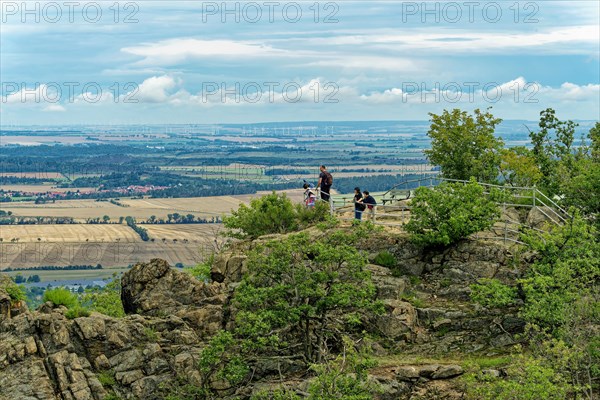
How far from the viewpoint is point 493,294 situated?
3844cm

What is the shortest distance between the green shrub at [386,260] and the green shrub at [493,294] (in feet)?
16.6

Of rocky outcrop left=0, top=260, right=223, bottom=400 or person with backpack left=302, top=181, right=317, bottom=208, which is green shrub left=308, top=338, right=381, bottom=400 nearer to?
rocky outcrop left=0, top=260, right=223, bottom=400

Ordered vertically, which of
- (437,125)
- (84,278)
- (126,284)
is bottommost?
(84,278)

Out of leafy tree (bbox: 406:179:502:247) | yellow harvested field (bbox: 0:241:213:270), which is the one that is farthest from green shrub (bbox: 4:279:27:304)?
yellow harvested field (bbox: 0:241:213:270)

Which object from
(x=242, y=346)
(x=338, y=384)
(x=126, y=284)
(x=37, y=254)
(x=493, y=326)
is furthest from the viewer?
(x=37, y=254)

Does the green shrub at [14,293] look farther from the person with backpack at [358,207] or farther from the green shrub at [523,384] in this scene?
the green shrub at [523,384]

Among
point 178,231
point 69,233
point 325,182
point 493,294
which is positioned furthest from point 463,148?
point 69,233

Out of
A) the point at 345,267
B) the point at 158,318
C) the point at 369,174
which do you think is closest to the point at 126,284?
the point at 158,318

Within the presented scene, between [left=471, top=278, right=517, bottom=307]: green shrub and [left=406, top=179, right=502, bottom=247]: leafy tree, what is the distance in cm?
383

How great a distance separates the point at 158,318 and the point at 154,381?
328 centimetres

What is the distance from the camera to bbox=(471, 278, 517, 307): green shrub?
3819 cm

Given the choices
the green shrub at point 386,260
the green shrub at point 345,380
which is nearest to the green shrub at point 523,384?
the green shrub at point 345,380

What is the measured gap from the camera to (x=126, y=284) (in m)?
42.9

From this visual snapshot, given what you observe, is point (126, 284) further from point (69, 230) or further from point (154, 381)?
point (69, 230)
